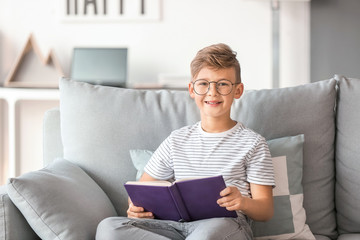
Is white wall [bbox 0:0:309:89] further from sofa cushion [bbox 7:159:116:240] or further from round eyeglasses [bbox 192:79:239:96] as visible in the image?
sofa cushion [bbox 7:159:116:240]

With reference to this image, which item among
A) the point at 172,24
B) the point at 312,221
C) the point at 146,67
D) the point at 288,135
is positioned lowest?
the point at 312,221

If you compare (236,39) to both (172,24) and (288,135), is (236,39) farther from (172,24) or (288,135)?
(288,135)

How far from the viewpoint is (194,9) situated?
3.51 m

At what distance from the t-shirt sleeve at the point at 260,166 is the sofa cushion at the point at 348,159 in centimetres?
31

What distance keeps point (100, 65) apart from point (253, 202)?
2047 millimetres

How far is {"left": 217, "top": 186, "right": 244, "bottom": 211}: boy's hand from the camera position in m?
1.47

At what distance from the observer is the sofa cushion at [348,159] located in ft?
5.84

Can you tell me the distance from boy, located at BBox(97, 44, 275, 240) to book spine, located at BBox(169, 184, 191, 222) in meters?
0.03

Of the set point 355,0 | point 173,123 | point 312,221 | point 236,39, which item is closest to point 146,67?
point 236,39

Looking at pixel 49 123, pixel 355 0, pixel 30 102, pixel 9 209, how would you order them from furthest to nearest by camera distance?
pixel 30 102 < pixel 355 0 < pixel 49 123 < pixel 9 209

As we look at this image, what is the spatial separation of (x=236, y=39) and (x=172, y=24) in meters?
0.43

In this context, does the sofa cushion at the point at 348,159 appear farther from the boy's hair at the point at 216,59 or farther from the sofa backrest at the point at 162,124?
the boy's hair at the point at 216,59

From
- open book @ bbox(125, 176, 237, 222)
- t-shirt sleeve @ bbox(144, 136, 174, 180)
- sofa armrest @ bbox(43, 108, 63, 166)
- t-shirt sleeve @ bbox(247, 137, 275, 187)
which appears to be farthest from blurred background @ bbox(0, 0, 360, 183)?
open book @ bbox(125, 176, 237, 222)

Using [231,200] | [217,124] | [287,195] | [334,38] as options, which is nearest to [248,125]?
[217,124]
